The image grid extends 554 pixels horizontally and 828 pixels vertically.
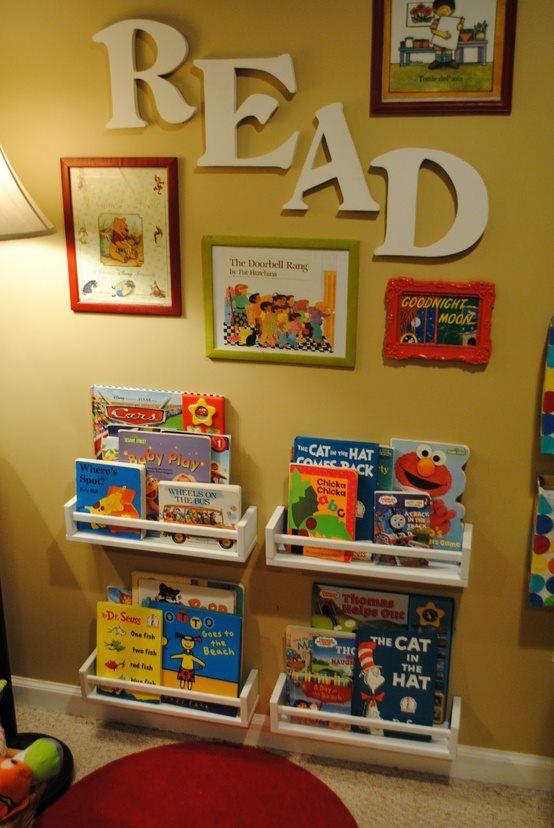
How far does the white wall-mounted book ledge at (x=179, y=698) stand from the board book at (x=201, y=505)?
48 centimetres

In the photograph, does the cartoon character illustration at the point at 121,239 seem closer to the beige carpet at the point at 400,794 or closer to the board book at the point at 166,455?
the board book at the point at 166,455

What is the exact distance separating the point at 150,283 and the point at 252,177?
0.41 m

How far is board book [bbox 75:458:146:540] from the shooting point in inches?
84.2

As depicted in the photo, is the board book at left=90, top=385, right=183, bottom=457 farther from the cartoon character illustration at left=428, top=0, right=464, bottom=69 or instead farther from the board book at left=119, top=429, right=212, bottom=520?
the cartoon character illustration at left=428, top=0, right=464, bottom=69

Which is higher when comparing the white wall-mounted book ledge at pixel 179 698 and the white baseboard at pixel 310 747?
the white wall-mounted book ledge at pixel 179 698

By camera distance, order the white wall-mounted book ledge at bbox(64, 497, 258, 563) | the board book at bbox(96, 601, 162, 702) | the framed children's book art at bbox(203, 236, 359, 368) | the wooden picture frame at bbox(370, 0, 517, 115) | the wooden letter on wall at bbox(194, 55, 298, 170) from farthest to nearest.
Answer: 1. the board book at bbox(96, 601, 162, 702)
2. the white wall-mounted book ledge at bbox(64, 497, 258, 563)
3. the framed children's book art at bbox(203, 236, 359, 368)
4. the wooden letter on wall at bbox(194, 55, 298, 170)
5. the wooden picture frame at bbox(370, 0, 517, 115)

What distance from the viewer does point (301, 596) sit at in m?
2.26

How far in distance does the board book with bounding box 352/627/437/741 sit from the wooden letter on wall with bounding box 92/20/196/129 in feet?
4.99

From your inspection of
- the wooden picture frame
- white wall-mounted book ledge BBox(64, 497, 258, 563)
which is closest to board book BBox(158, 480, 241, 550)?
white wall-mounted book ledge BBox(64, 497, 258, 563)

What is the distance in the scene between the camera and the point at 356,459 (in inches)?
80.4

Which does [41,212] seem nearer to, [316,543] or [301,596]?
[316,543]

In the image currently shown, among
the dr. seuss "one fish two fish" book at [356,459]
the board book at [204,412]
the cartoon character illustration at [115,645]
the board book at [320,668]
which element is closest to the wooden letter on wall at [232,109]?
the board book at [204,412]

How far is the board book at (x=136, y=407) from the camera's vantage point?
2162mm

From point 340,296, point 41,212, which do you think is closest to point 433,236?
point 340,296
